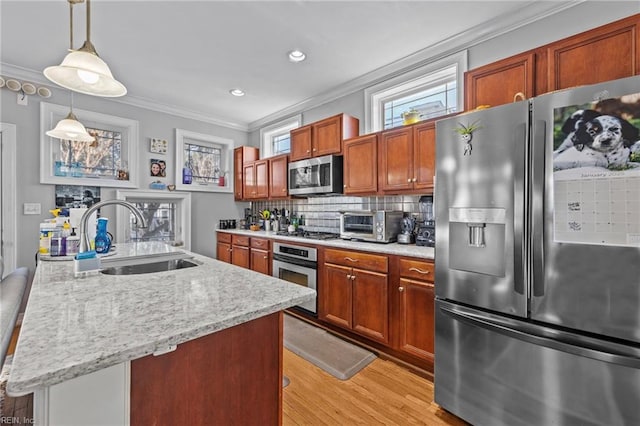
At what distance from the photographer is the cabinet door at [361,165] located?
2.91 m

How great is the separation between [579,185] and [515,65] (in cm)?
106

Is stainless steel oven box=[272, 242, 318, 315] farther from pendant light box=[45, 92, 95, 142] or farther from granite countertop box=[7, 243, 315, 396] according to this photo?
A: pendant light box=[45, 92, 95, 142]

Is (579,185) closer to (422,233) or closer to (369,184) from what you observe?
(422,233)

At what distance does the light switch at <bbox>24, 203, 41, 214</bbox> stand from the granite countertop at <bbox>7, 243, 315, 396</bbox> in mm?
2481

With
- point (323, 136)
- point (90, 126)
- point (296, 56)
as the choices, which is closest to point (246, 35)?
point (296, 56)

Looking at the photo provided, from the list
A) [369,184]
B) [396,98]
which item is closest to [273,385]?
[369,184]

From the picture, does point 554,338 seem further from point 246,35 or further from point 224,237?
point 224,237

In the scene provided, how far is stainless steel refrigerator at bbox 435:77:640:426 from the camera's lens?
125cm

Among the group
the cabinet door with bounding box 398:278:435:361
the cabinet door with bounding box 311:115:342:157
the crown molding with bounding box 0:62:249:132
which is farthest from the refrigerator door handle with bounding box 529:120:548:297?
the crown molding with bounding box 0:62:249:132

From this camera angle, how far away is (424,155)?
2.51 metres

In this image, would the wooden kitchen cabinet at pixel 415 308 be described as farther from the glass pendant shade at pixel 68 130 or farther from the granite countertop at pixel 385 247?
the glass pendant shade at pixel 68 130

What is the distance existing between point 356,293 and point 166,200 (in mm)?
3269

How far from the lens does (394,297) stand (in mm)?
2385

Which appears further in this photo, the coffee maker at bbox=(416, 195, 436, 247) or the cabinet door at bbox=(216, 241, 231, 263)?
the cabinet door at bbox=(216, 241, 231, 263)
